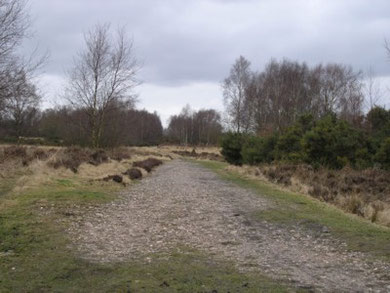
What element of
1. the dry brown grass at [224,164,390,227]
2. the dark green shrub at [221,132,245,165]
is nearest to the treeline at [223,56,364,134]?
the dark green shrub at [221,132,245,165]

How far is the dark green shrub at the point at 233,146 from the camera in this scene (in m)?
36.7

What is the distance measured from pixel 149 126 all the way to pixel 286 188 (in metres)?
97.0

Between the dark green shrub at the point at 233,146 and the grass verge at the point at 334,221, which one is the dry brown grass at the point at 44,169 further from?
the dark green shrub at the point at 233,146

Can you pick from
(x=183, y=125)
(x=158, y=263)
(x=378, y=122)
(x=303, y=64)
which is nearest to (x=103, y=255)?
(x=158, y=263)

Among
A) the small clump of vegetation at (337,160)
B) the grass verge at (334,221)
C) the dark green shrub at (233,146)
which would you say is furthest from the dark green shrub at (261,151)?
the grass verge at (334,221)

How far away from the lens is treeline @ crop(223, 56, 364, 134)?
5412 centimetres

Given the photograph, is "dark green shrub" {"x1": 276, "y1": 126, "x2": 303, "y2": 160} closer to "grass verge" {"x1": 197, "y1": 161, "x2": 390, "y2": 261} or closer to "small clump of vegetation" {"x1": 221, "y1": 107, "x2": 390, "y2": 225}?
"small clump of vegetation" {"x1": 221, "y1": 107, "x2": 390, "y2": 225}

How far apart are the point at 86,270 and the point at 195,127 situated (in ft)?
346

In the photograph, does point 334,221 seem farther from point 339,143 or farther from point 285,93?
point 285,93

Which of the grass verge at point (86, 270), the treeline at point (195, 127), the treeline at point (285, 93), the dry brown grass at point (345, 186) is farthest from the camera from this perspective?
the treeline at point (195, 127)

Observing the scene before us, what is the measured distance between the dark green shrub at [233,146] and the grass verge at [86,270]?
28.1 m

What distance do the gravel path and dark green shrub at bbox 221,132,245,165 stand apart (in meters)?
23.1

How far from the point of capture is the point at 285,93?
180 ft

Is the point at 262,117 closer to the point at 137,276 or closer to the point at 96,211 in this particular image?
the point at 96,211
